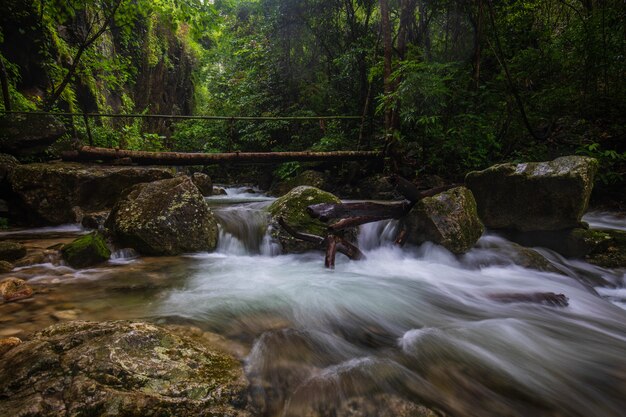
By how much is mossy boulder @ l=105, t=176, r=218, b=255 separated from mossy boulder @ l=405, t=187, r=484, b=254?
311 cm

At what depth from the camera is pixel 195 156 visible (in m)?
7.57

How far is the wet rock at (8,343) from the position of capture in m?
1.72

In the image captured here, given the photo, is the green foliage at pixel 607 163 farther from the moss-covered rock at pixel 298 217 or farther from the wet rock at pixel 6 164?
the wet rock at pixel 6 164

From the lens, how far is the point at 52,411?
1.25 meters

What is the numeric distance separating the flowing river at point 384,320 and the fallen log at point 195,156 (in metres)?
2.43

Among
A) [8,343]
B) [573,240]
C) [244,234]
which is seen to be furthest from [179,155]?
[573,240]

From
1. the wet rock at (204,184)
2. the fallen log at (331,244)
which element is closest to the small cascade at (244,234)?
the fallen log at (331,244)

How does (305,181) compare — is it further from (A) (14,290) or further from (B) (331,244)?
(A) (14,290)

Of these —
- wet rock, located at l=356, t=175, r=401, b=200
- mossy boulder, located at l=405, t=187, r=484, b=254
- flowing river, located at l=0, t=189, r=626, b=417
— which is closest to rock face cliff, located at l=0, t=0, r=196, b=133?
flowing river, located at l=0, t=189, r=626, b=417

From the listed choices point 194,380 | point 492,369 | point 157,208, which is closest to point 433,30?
point 157,208

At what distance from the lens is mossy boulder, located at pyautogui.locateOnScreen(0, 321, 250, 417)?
130 centimetres

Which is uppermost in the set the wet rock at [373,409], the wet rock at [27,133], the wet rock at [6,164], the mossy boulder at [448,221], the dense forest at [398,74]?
the dense forest at [398,74]

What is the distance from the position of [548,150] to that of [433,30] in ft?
21.2

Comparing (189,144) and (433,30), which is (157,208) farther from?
(189,144)
